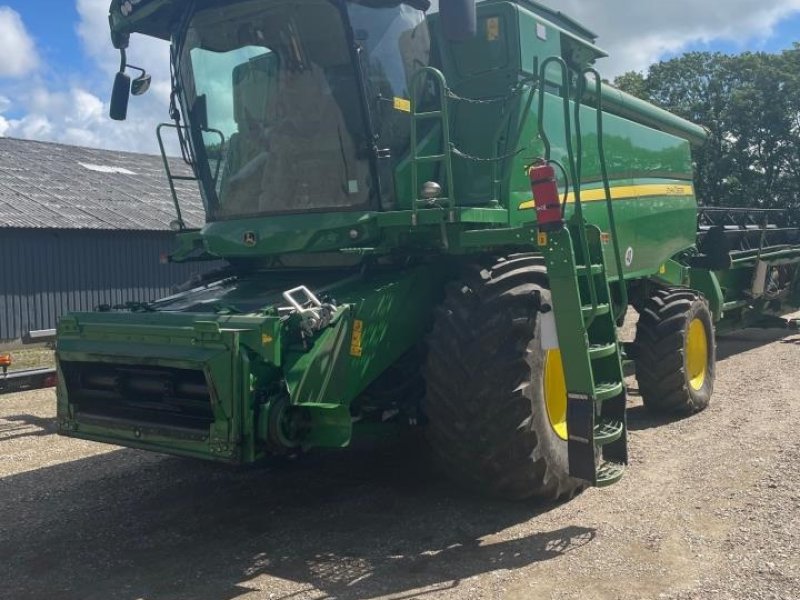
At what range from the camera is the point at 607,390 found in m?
4.95

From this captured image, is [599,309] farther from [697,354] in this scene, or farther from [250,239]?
[697,354]

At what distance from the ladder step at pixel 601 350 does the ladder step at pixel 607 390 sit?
7.5 inches

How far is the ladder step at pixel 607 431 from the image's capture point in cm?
479

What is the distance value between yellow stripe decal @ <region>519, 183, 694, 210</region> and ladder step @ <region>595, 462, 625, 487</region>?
1795 millimetres

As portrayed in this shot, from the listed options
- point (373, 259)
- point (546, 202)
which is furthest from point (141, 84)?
point (546, 202)

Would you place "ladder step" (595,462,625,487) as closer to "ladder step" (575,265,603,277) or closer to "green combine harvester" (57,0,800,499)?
"green combine harvester" (57,0,800,499)

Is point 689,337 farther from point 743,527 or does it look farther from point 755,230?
point 755,230

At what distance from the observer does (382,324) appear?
4797 mm

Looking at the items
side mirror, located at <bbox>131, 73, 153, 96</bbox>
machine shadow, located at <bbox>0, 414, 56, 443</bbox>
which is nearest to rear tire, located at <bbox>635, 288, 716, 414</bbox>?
side mirror, located at <bbox>131, 73, 153, 96</bbox>

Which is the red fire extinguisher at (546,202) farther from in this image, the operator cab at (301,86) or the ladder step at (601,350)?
the operator cab at (301,86)

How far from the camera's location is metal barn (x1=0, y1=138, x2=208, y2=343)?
15641 mm

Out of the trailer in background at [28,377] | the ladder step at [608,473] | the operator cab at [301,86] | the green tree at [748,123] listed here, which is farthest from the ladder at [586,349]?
the green tree at [748,123]

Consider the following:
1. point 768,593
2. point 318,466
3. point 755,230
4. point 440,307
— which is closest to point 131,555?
point 318,466

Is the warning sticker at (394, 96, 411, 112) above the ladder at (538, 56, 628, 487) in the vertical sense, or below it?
above
